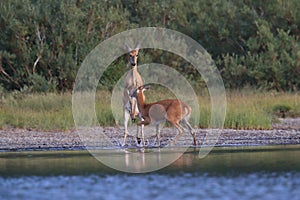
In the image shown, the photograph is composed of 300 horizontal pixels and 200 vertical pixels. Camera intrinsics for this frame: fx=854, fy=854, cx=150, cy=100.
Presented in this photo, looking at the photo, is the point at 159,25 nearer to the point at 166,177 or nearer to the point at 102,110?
the point at 102,110

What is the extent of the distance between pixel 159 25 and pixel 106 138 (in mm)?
12027

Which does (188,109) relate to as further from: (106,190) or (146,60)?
(146,60)

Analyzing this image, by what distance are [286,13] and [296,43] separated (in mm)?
1852

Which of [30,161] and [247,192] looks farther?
[30,161]

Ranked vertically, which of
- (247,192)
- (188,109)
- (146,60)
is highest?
(146,60)

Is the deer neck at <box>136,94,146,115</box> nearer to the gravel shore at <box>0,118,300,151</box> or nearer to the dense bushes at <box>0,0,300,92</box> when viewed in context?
the gravel shore at <box>0,118,300,151</box>

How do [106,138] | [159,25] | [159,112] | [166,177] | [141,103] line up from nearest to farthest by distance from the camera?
1. [166,177]
2. [159,112]
3. [141,103]
4. [106,138]
5. [159,25]

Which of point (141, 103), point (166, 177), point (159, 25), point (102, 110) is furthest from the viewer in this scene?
point (159, 25)

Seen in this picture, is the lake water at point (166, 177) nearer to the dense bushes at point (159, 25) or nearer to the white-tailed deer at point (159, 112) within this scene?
the white-tailed deer at point (159, 112)

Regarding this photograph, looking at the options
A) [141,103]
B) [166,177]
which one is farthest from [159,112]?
[166,177]

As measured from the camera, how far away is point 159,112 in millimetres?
16984

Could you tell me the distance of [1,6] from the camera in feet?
87.0

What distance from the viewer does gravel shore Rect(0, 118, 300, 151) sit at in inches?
699

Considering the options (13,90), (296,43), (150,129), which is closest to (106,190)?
(150,129)
